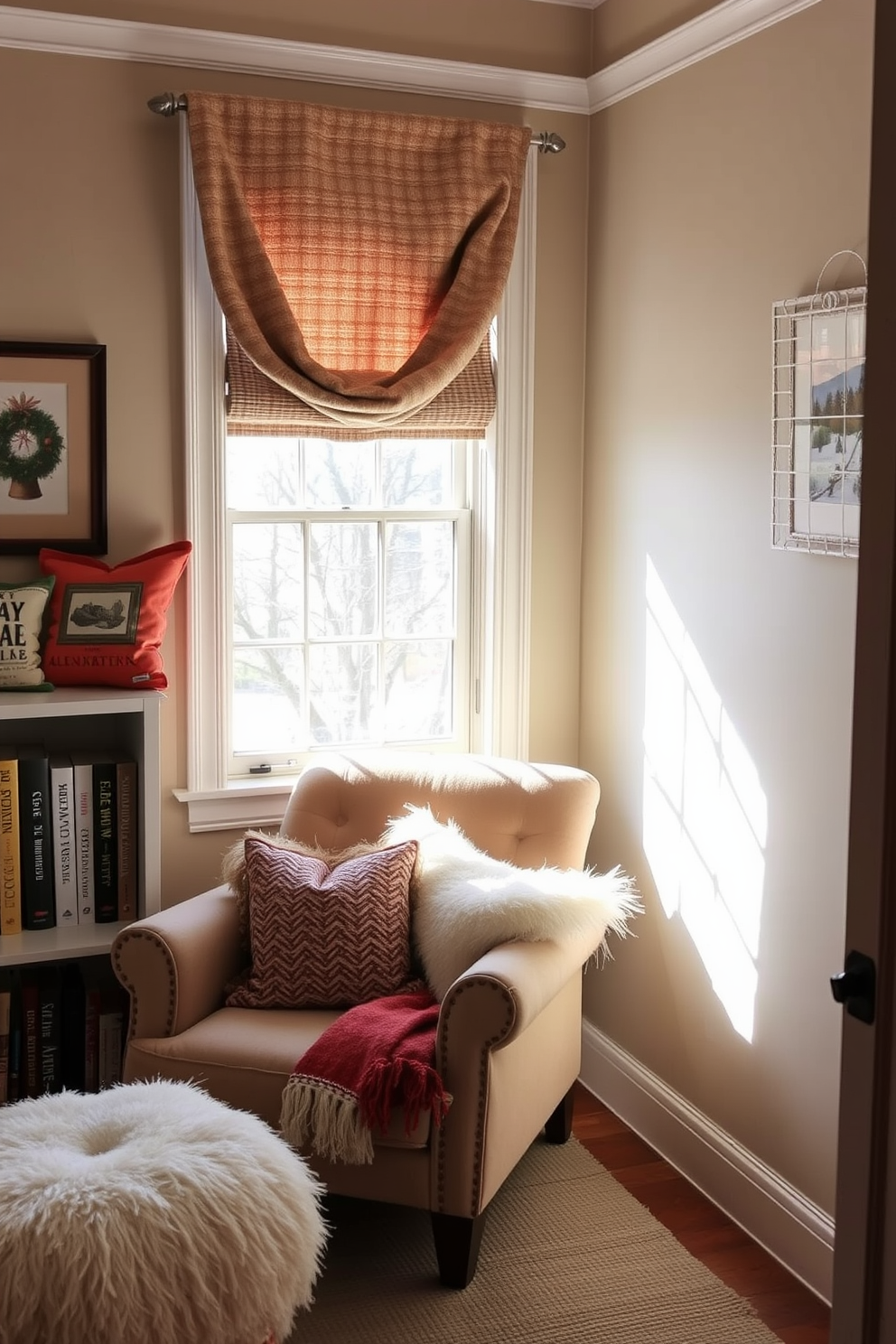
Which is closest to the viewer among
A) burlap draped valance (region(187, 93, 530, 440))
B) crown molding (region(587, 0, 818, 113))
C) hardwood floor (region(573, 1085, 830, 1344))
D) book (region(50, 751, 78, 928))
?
hardwood floor (region(573, 1085, 830, 1344))

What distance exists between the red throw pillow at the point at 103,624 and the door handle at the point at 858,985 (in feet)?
6.18

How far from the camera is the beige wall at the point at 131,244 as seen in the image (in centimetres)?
300

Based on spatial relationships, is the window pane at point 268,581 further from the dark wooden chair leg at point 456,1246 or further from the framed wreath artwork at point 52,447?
the dark wooden chair leg at point 456,1246

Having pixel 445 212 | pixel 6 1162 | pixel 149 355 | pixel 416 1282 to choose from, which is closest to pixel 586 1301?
pixel 416 1282

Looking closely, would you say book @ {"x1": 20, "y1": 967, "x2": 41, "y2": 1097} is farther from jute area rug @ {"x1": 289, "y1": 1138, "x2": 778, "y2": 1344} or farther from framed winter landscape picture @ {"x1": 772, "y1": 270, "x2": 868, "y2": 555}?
framed winter landscape picture @ {"x1": 772, "y1": 270, "x2": 868, "y2": 555}

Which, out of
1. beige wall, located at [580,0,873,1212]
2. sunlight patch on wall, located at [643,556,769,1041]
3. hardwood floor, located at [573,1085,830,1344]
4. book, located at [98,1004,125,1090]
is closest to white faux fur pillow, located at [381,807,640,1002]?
sunlight patch on wall, located at [643,556,769,1041]

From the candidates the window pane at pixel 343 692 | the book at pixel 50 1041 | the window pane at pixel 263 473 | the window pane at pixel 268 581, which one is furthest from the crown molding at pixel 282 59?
the book at pixel 50 1041

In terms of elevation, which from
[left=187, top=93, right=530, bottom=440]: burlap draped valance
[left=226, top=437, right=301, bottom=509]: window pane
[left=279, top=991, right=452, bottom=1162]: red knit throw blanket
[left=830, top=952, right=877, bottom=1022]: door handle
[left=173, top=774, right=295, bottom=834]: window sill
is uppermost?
[left=187, top=93, right=530, bottom=440]: burlap draped valance

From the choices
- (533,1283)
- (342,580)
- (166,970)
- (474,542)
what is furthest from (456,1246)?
(474,542)

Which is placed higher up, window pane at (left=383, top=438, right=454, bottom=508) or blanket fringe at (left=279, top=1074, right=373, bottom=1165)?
window pane at (left=383, top=438, right=454, bottom=508)

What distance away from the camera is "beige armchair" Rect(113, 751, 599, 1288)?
2.53 meters

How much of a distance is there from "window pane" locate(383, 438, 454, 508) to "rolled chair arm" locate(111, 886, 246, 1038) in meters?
1.28

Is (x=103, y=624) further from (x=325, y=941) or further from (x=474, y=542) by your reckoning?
(x=474, y=542)

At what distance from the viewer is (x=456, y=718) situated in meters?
3.62
